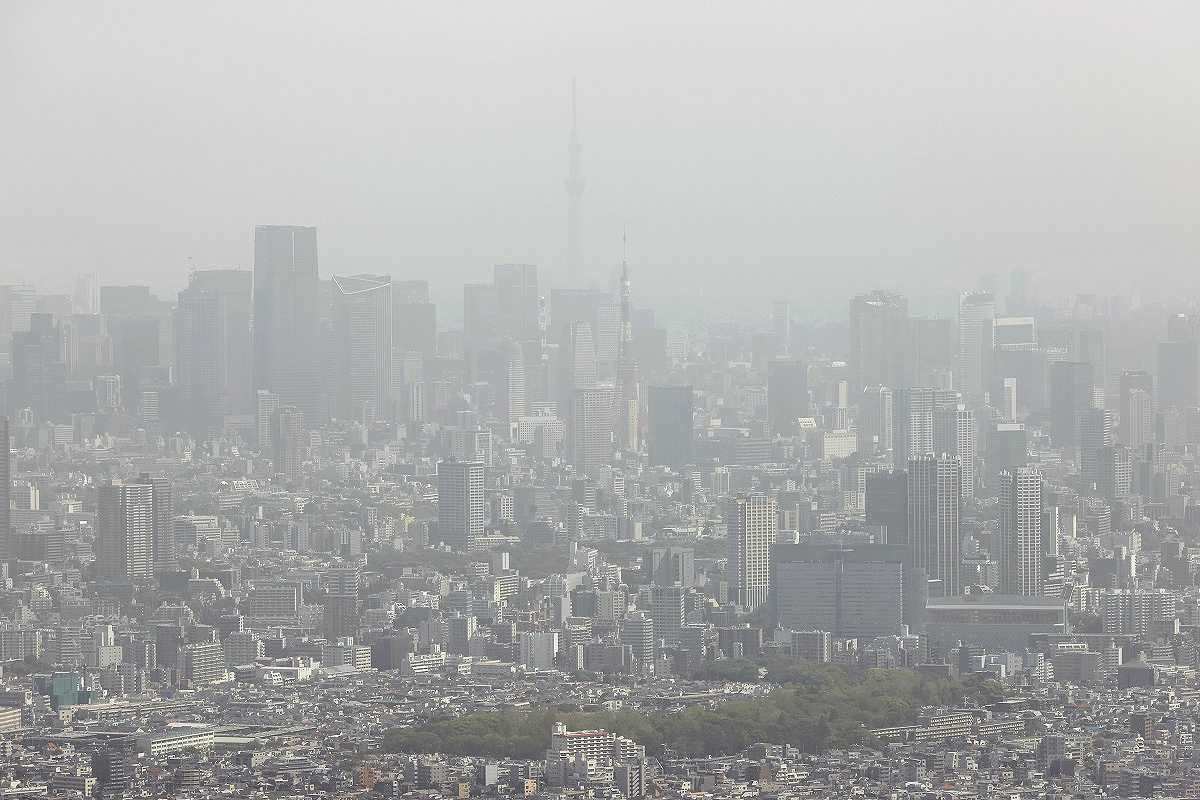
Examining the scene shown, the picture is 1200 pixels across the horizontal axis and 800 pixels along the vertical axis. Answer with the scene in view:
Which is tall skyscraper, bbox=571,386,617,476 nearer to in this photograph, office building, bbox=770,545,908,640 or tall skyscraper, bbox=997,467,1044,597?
tall skyscraper, bbox=997,467,1044,597

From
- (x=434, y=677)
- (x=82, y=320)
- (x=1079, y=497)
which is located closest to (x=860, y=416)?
(x=1079, y=497)

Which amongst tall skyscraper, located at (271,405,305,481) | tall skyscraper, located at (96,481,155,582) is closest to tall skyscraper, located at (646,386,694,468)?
tall skyscraper, located at (271,405,305,481)

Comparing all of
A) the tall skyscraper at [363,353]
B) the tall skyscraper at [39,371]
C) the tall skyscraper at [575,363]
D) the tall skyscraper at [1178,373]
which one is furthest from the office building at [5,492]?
the tall skyscraper at [1178,373]

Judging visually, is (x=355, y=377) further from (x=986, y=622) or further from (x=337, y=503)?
(x=986, y=622)

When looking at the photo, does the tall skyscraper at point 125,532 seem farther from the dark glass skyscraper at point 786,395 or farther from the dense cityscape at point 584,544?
the dark glass skyscraper at point 786,395

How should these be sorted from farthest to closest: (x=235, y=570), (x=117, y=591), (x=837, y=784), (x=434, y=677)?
(x=235, y=570) < (x=117, y=591) < (x=434, y=677) < (x=837, y=784)

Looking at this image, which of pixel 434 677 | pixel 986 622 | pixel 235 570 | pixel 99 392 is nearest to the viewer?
pixel 434 677

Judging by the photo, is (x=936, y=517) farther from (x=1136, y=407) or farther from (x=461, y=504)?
(x=461, y=504)
